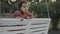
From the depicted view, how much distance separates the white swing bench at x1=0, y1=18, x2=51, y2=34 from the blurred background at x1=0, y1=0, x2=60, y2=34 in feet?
12.0

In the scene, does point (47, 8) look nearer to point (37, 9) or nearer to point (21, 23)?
point (37, 9)

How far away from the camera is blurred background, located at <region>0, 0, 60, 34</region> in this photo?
808 cm

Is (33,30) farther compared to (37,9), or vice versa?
(37,9)

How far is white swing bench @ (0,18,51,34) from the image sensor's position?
359 centimetres

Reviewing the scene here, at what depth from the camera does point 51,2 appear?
8383 mm

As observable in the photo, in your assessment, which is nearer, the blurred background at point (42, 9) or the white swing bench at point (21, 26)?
the white swing bench at point (21, 26)

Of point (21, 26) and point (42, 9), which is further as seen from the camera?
point (42, 9)

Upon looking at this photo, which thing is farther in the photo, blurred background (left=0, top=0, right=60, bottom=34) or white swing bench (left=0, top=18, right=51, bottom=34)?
blurred background (left=0, top=0, right=60, bottom=34)

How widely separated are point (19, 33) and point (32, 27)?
0.35 meters

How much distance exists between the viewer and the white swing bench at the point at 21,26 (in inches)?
141

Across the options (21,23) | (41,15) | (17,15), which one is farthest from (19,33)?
(41,15)

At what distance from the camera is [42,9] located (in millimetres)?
8164

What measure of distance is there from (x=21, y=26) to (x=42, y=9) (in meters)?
4.39

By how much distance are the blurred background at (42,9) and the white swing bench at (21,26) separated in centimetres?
365
